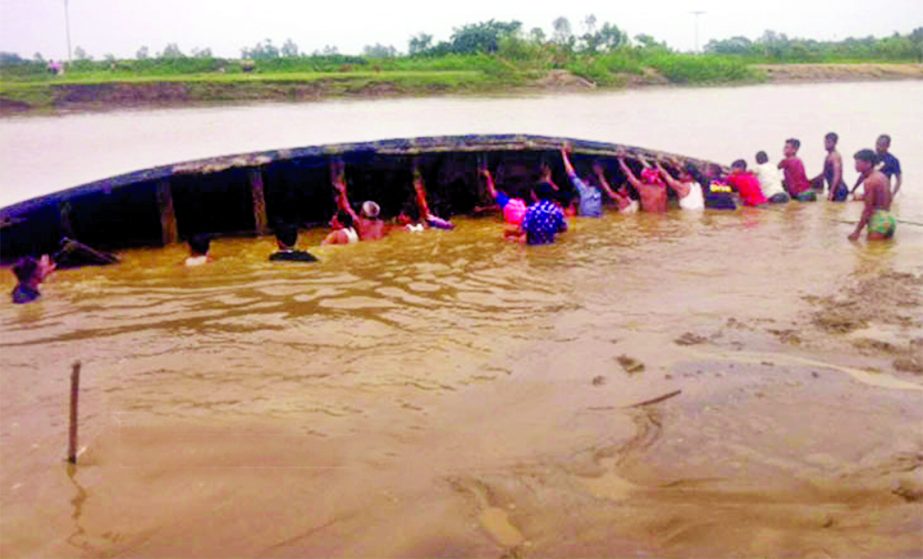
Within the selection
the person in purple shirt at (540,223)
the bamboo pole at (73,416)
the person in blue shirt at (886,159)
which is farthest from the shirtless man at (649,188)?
the bamboo pole at (73,416)

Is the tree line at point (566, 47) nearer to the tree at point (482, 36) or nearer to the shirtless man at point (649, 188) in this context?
the tree at point (482, 36)

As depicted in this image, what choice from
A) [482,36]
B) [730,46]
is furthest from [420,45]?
[730,46]

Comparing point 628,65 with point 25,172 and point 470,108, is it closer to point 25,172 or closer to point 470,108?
point 470,108

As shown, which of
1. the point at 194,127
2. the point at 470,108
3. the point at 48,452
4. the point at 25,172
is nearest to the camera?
the point at 48,452

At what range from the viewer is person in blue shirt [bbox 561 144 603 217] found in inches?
419

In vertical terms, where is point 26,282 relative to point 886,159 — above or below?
below

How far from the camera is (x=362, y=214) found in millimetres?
9500

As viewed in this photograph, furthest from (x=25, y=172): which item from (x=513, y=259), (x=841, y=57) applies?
(x=841, y=57)

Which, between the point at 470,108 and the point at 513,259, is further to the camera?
the point at 470,108

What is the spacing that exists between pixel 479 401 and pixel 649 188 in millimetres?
7007

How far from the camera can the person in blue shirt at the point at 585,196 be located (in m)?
10.6

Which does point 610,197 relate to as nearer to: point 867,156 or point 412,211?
point 412,211

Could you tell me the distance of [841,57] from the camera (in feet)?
157

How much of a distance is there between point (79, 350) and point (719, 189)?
8324mm
